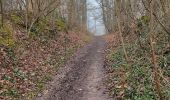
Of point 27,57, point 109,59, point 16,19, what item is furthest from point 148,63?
point 16,19

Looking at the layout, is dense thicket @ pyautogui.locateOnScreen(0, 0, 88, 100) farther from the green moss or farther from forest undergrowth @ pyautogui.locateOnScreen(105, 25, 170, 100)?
forest undergrowth @ pyautogui.locateOnScreen(105, 25, 170, 100)

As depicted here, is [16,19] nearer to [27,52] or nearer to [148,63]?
[27,52]

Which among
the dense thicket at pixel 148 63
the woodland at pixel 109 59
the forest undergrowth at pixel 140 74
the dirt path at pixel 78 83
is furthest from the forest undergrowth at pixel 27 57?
the dense thicket at pixel 148 63

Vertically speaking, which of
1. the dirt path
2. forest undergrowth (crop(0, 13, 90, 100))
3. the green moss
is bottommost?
the dirt path

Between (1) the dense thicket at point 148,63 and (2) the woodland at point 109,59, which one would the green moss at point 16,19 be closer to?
(2) the woodland at point 109,59

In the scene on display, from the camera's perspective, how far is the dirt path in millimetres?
11688

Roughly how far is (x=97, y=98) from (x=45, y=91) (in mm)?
2234

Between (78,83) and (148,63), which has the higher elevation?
(148,63)

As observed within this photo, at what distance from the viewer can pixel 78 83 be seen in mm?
13422

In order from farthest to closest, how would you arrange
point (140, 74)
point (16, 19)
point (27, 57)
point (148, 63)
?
point (16, 19) → point (27, 57) → point (148, 63) → point (140, 74)

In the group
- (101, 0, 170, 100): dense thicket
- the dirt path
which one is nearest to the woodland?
(101, 0, 170, 100): dense thicket

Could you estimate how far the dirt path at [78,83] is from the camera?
38.3 ft

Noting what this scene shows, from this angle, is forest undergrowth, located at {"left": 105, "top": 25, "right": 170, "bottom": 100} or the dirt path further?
the dirt path

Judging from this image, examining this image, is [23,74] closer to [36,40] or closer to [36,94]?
[36,94]
